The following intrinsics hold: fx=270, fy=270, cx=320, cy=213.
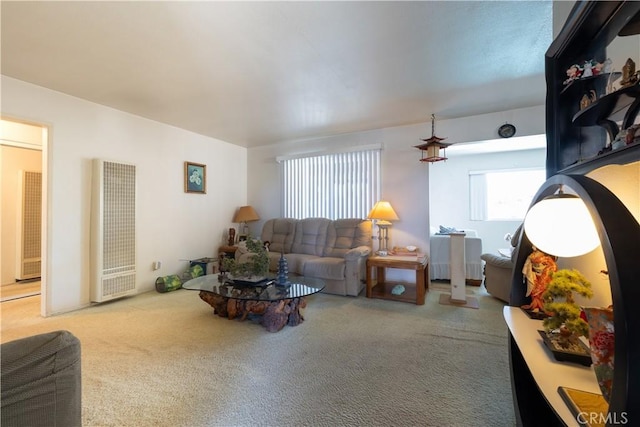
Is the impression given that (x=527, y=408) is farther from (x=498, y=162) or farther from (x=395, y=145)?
(x=498, y=162)

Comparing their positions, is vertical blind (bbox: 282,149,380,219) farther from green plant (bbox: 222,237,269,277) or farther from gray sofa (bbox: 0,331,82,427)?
gray sofa (bbox: 0,331,82,427)

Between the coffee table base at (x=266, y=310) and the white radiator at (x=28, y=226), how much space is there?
4.02 m

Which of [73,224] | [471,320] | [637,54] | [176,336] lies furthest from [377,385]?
[73,224]

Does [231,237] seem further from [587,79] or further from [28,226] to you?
[587,79]

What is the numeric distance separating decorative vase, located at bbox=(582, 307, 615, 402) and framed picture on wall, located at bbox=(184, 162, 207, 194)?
471cm

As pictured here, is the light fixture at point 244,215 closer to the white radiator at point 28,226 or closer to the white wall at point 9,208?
the white radiator at point 28,226

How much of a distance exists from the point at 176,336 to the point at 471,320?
290 cm

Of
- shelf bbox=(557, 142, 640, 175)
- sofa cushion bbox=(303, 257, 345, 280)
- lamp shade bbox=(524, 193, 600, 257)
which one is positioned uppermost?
shelf bbox=(557, 142, 640, 175)

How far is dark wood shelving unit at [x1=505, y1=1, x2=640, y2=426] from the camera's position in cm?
59

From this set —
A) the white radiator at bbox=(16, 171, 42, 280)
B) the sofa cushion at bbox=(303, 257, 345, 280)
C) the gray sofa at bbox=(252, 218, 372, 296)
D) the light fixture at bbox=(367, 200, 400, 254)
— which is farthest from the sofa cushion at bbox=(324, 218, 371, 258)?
the white radiator at bbox=(16, 171, 42, 280)

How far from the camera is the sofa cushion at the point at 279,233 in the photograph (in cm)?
456

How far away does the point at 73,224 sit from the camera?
3131 millimetres

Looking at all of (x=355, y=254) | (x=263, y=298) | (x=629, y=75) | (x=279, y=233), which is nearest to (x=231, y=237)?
(x=279, y=233)

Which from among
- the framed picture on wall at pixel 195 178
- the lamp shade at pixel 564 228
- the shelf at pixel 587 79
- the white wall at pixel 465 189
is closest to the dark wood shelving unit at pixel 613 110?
the shelf at pixel 587 79
